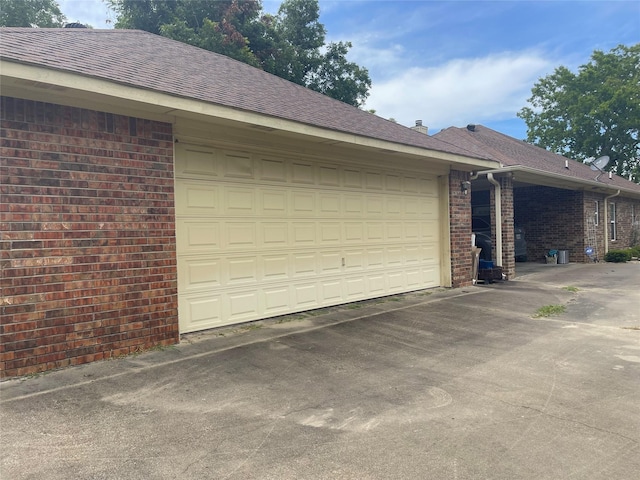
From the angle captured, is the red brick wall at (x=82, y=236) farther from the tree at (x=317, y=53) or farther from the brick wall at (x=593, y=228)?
the tree at (x=317, y=53)

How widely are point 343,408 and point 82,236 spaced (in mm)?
3217

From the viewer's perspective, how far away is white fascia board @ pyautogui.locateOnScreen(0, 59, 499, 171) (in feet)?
12.8

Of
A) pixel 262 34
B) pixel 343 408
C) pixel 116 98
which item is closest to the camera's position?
pixel 343 408

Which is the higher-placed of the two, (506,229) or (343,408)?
(506,229)

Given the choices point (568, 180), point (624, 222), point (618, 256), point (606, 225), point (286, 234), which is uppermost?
point (568, 180)

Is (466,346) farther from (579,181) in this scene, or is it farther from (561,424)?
(579,181)

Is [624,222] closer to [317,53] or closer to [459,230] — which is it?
[459,230]

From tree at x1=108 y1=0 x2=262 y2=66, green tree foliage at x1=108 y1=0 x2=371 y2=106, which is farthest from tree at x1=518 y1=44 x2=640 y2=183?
tree at x1=108 y1=0 x2=262 y2=66

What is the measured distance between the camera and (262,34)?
852 inches

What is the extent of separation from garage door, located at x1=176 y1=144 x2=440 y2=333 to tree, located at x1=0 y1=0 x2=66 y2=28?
17.1 m

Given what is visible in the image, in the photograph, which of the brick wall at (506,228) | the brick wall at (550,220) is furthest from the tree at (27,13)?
the brick wall at (550,220)

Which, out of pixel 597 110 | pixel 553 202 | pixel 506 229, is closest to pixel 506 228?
pixel 506 229

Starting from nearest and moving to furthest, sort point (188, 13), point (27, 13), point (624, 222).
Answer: point (27, 13), point (624, 222), point (188, 13)

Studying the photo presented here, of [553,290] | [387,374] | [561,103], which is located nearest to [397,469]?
[387,374]
